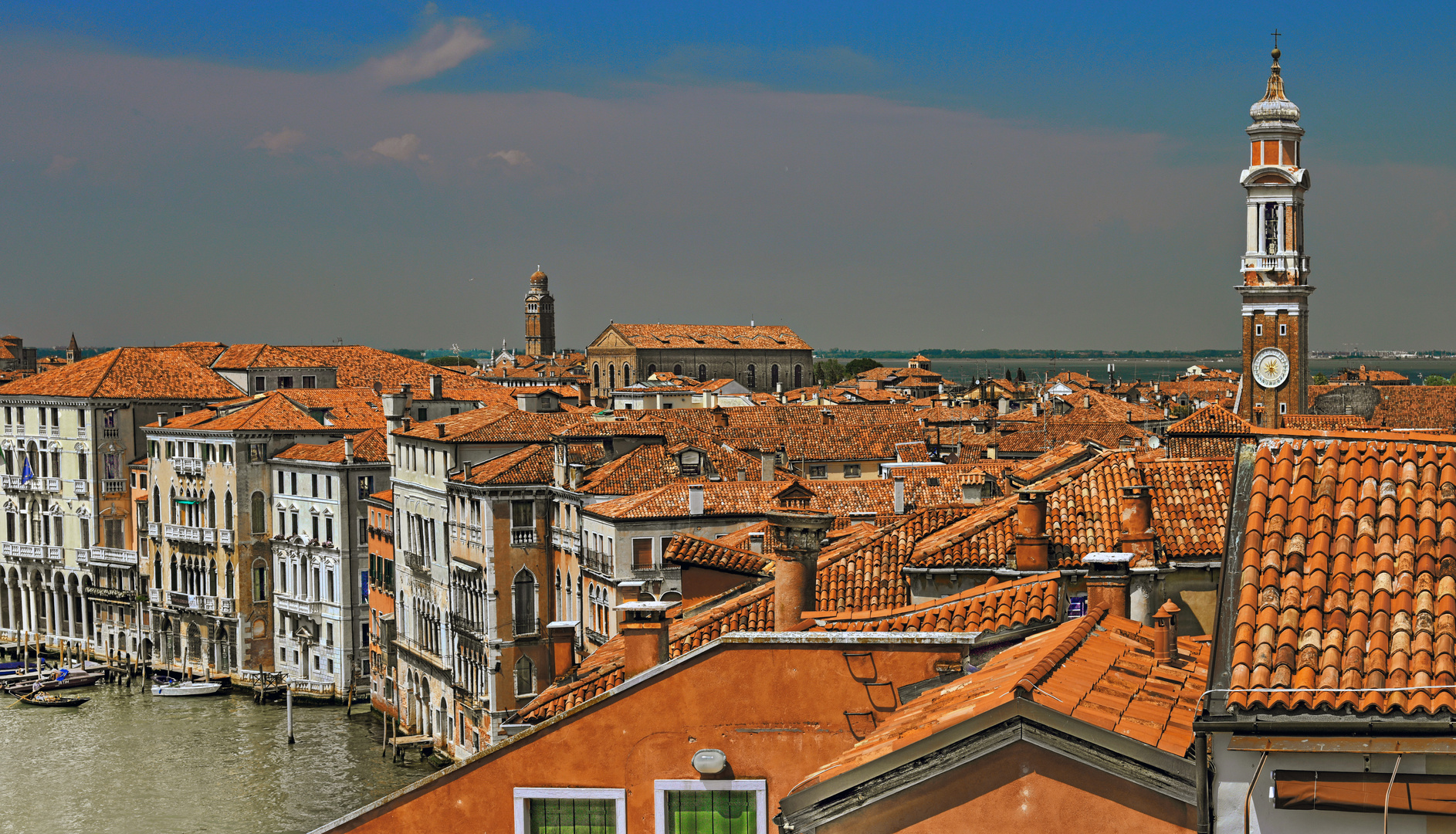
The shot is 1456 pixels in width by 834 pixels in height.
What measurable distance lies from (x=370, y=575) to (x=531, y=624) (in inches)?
510

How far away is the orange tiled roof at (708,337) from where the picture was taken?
4628 inches

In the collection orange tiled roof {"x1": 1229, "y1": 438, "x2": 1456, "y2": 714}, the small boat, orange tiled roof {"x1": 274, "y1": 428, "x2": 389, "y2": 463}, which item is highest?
orange tiled roof {"x1": 1229, "y1": 438, "x2": 1456, "y2": 714}

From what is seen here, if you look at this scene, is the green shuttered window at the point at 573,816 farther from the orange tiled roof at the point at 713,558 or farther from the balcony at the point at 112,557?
the balcony at the point at 112,557

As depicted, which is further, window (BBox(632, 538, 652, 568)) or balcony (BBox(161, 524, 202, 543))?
balcony (BBox(161, 524, 202, 543))

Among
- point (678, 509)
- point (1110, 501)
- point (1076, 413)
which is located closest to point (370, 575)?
point (678, 509)

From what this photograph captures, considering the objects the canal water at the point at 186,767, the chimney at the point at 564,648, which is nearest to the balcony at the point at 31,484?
the canal water at the point at 186,767

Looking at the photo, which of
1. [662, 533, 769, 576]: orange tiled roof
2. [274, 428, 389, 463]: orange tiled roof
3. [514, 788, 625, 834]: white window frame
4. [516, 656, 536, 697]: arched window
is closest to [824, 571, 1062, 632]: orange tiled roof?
[514, 788, 625, 834]: white window frame

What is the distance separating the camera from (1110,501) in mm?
14805

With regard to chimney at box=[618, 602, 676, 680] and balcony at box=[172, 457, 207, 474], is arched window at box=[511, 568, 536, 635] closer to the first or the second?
balcony at box=[172, 457, 207, 474]

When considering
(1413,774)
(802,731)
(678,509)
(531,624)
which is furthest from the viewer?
(531,624)

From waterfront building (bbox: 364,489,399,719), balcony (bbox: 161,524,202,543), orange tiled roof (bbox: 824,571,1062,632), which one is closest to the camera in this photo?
orange tiled roof (bbox: 824,571,1062,632)

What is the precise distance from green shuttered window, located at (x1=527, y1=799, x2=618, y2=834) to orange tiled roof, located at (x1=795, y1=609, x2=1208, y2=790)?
170cm

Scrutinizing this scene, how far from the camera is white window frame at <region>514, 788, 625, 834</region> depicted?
8648mm

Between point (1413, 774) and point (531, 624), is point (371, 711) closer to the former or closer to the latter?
point (531, 624)
